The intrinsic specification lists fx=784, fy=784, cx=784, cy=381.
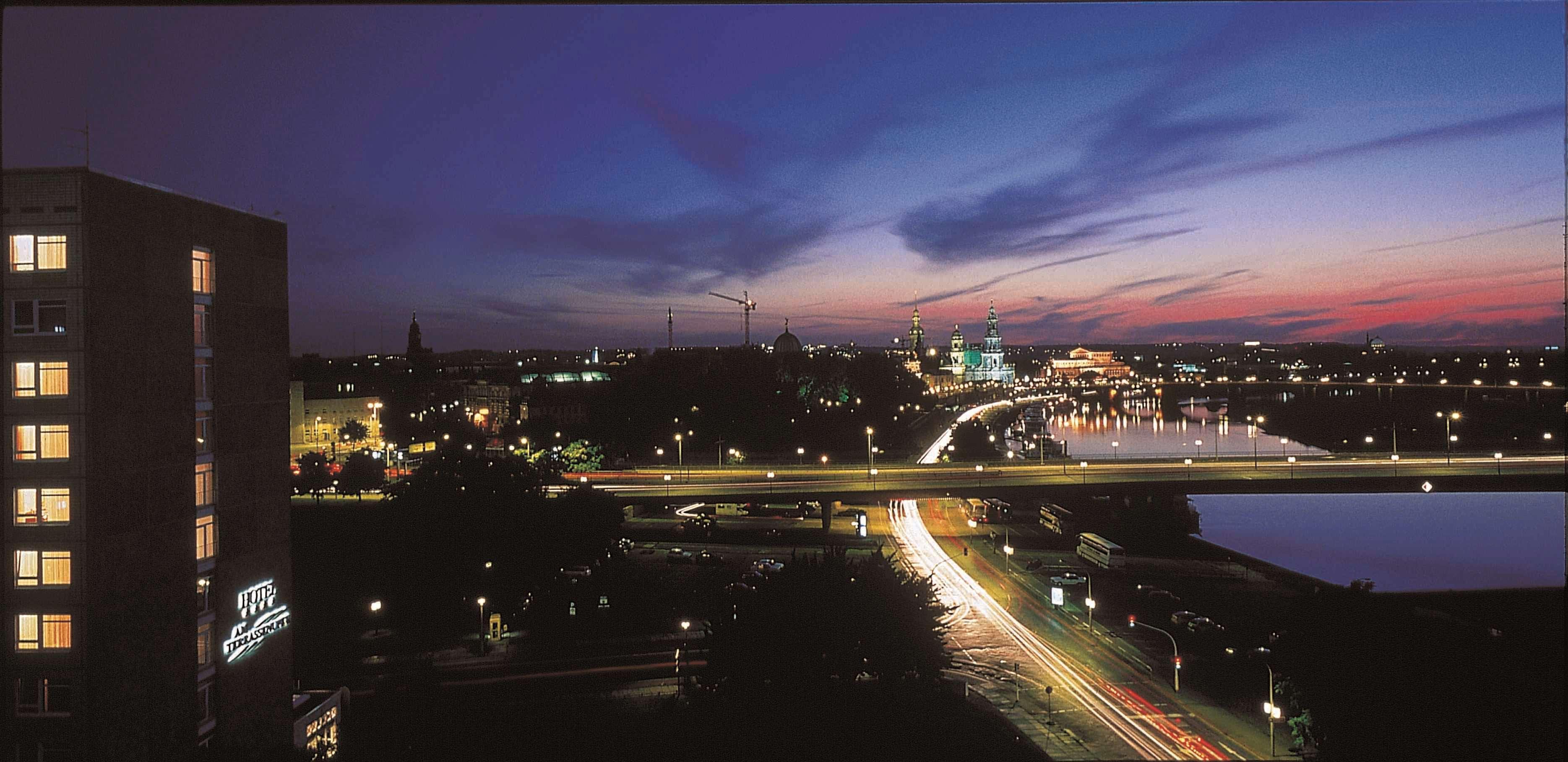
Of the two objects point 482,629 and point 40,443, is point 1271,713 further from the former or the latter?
point 40,443

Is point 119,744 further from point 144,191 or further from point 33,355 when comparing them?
point 144,191

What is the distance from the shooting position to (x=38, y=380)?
5.96 metres

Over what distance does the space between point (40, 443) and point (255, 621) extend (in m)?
2.46

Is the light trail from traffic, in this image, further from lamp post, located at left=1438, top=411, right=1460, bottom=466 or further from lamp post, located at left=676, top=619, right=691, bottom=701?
lamp post, located at left=1438, top=411, right=1460, bottom=466

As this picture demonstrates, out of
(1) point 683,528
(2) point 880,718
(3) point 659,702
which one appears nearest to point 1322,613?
(2) point 880,718

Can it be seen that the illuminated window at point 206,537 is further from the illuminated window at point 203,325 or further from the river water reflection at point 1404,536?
the river water reflection at point 1404,536

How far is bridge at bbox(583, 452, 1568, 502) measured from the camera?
57.1 ft

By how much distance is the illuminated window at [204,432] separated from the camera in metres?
6.97

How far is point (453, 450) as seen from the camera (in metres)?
17.4

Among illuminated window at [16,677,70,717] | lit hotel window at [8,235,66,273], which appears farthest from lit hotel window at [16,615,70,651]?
lit hotel window at [8,235,66,273]

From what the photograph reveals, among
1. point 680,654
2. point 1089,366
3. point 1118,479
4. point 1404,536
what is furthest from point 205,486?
point 1089,366

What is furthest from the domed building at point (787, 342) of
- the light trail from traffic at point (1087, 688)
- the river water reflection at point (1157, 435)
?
the light trail from traffic at point (1087, 688)

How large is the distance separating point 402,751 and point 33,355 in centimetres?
536

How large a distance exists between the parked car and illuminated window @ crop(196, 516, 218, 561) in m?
13.8
